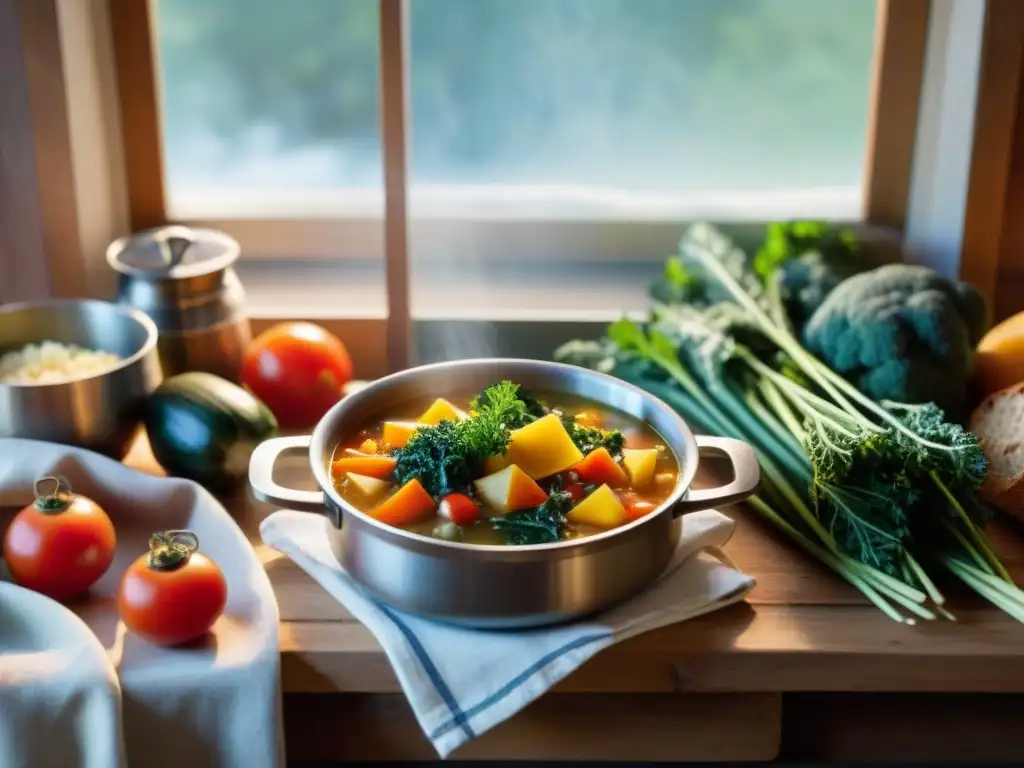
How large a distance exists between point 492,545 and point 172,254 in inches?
22.8

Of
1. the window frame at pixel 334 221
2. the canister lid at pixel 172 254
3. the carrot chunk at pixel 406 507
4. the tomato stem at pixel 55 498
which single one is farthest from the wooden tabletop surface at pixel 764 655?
the window frame at pixel 334 221

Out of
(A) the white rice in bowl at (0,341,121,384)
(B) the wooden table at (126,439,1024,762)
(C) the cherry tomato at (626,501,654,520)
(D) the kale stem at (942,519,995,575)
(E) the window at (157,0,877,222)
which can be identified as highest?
(E) the window at (157,0,877,222)

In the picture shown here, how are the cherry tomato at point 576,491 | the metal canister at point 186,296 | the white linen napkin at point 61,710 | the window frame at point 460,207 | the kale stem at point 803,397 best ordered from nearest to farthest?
the white linen napkin at point 61,710, the cherry tomato at point 576,491, the kale stem at point 803,397, the metal canister at point 186,296, the window frame at point 460,207

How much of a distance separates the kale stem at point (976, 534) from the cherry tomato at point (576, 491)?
0.30 metres

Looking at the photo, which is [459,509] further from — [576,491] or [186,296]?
[186,296]

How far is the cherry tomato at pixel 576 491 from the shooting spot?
976 mm

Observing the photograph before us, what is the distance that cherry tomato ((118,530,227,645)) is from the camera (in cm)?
91

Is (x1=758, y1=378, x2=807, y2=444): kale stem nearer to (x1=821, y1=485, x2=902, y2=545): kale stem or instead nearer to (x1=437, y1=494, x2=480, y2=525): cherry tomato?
(x1=821, y1=485, x2=902, y2=545): kale stem

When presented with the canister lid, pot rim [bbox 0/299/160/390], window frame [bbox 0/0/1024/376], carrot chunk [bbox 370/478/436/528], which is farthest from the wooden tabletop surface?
window frame [bbox 0/0/1024/376]

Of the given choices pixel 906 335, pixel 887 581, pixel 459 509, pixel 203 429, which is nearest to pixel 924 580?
pixel 887 581

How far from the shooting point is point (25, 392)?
3.62 ft

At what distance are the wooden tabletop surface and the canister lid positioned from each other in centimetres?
45

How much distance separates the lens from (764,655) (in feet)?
3.14

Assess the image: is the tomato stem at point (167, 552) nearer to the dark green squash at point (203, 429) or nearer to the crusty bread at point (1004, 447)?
the dark green squash at point (203, 429)
